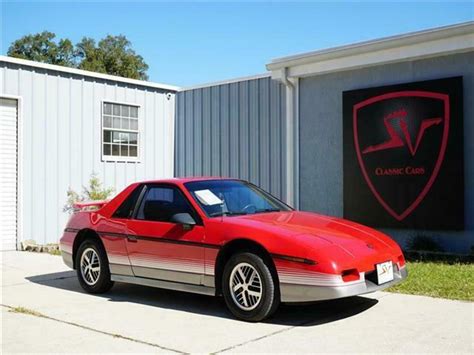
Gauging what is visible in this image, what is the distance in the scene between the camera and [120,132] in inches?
573

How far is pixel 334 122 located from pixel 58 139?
6.33 meters

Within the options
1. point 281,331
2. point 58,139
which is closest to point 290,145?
point 58,139

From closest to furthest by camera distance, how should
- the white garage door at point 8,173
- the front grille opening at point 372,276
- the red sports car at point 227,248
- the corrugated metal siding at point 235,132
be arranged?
the red sports car at point 227,248, the front grille opening at point 372,276, the white garage door at point 8,173, the corrugated metal siding at point 235,132

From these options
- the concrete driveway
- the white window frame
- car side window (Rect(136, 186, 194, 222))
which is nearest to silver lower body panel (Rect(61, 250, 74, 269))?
the concrete driveway

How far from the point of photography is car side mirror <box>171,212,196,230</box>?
623 cm

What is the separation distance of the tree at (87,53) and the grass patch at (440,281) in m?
39.6

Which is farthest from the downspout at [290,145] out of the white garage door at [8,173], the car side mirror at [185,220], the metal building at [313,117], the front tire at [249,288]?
the front tire at [249,288]

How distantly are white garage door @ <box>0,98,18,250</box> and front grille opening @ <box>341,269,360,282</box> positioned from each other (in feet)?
29.7

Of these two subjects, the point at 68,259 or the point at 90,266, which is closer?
the point at 90,266

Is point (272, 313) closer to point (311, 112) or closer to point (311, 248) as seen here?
point (311, 248)

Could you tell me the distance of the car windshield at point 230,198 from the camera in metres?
6.42

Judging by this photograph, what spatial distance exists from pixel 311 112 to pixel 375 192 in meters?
2.32

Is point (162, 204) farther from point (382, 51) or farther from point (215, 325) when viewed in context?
point (382, 51)

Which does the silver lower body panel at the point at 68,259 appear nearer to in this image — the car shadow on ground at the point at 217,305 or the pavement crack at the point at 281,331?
the car shadow on ground at the point at 217,305
